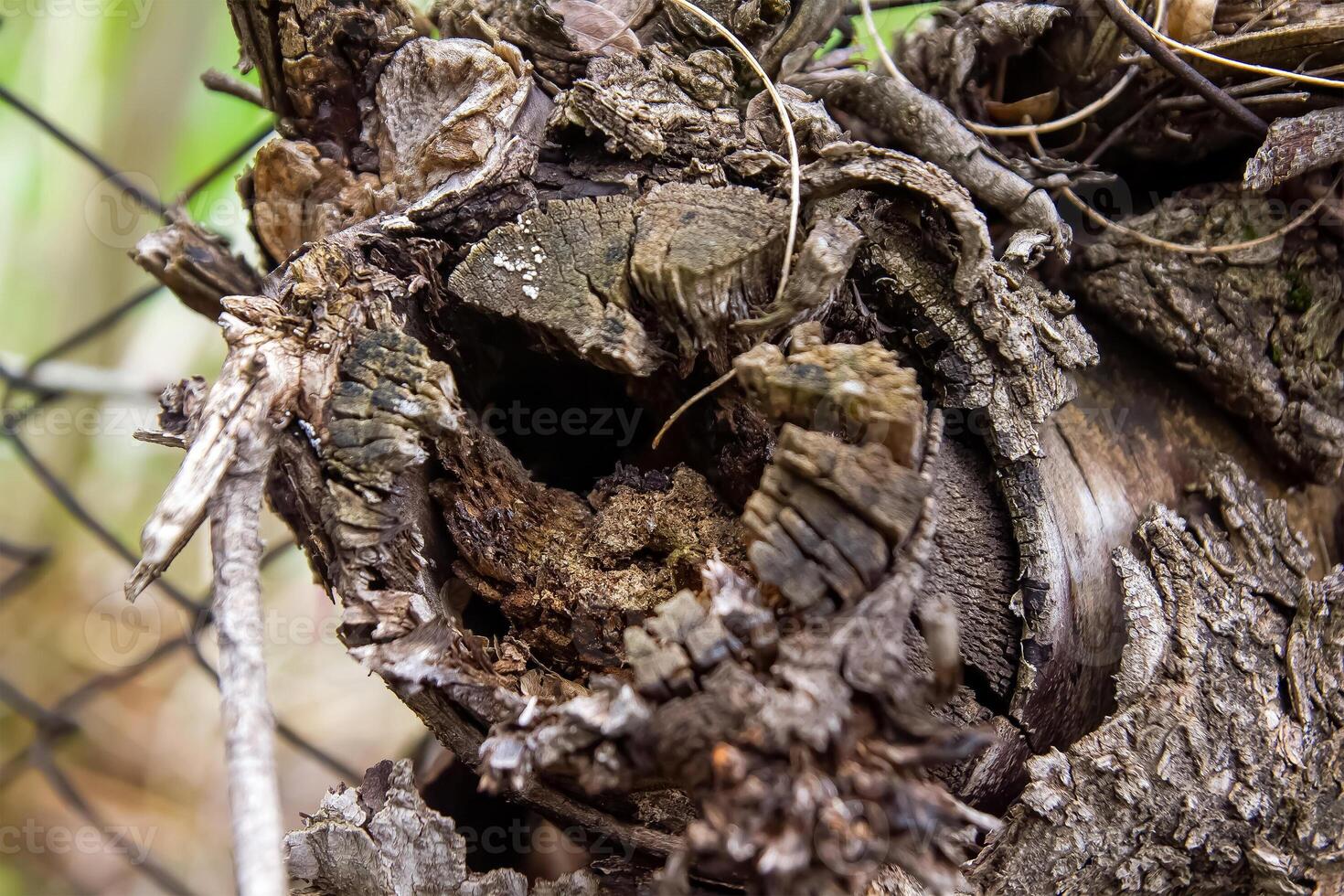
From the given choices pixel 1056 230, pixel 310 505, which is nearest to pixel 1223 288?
pixel 1056 230

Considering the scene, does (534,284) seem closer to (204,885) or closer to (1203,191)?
(1203,191)

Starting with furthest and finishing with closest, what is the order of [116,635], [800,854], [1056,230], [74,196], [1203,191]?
[116,635] < [74,196] < [1203,191] < [1056,230] < [800,854]

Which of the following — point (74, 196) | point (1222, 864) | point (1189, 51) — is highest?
point (1189, 51)

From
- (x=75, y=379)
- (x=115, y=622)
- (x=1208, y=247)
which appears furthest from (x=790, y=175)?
(x=115, y=622)

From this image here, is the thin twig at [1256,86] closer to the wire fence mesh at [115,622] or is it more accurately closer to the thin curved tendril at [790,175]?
the thin curved tendril at [790,175]

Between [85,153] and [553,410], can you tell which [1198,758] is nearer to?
[553,410]

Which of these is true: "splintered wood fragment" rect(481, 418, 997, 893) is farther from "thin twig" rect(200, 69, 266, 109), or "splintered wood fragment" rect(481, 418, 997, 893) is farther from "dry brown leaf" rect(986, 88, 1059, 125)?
"thin twig" rect(200, 69, 266, 109)

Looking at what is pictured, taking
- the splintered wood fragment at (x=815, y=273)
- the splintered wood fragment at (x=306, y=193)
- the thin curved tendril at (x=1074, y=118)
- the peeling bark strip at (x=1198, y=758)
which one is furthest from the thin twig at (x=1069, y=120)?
the splintered wood fragment at (x=306, y=193)
